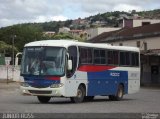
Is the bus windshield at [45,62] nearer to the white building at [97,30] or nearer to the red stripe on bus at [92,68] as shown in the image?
the red stripe on bus at [92,68]

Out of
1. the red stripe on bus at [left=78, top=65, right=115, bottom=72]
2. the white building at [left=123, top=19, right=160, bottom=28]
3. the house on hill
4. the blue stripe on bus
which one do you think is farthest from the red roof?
the red stripe on bus at [left=78, top=65, right=115, bottom=72]

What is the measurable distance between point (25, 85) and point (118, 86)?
7084 mm

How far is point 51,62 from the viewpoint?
87.0 ft

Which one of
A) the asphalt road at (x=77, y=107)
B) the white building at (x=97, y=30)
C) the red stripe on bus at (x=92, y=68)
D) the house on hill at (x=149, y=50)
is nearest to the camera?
the asphalt road at (x=77, y=107)

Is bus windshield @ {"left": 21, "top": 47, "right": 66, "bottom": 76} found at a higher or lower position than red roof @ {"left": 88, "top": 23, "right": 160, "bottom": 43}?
lower

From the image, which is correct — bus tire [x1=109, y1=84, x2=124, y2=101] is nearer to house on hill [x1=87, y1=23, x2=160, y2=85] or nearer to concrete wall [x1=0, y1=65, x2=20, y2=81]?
house on hill [x1=87, y1=23, x2=160, y2=85]

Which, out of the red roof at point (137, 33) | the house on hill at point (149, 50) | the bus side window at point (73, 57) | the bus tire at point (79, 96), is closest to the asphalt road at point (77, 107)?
the bus tire at point (79, 96)

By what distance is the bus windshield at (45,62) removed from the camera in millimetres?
26516

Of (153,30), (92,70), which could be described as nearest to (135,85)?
(92,70)

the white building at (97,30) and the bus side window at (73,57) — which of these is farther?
the white building at (97,30)

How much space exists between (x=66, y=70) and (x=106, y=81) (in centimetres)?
449

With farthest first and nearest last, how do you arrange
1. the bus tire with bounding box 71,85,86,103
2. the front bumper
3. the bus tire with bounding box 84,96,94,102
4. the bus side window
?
the bus tire with bounding box 84,96,94,102 < the bus tire with bounding box 71,85,86,103 < the bus side window < the front bumper

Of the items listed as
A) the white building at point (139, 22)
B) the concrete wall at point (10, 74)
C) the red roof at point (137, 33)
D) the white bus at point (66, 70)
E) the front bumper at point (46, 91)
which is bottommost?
the concrete wall at point (10, 74)

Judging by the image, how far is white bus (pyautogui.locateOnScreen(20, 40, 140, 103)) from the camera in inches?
1044
